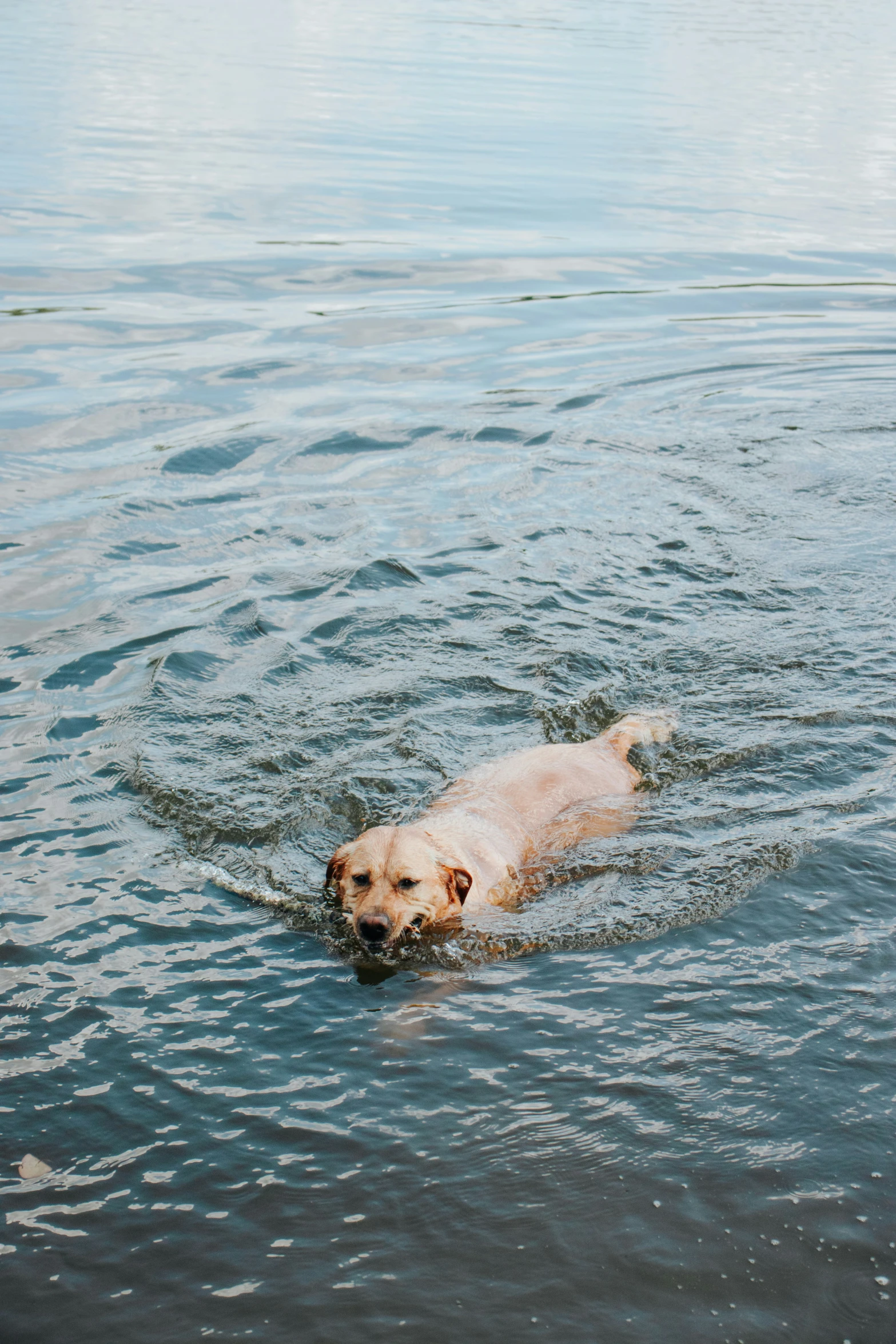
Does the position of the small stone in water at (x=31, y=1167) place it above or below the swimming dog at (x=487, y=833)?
below

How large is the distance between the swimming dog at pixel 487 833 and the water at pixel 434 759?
208mm

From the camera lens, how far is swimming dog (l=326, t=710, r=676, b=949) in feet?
18.7

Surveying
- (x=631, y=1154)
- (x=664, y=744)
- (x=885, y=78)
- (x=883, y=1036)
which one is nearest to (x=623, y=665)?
(x=664, y=744)

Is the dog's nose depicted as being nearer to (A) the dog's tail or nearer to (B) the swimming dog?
(B) the swimming dog

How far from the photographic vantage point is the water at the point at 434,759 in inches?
167

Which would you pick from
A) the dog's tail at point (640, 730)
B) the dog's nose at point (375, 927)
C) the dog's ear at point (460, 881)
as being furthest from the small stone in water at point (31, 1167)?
the dog's tail at point (640, 730)

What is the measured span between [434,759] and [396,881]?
1864 millimetres

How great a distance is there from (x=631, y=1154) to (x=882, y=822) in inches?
110

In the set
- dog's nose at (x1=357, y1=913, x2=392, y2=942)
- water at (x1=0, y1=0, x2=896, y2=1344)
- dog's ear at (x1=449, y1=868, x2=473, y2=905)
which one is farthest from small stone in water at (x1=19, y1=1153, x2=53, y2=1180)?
dog's ear at (x1=449, y1=868, x2=473, y2=905)

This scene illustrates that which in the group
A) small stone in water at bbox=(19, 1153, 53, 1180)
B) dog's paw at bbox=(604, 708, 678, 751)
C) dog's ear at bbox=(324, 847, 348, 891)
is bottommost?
small stone in water at bbox=(19, 1153, 53, 1180)

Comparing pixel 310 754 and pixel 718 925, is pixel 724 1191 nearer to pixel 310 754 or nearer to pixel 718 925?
pixel 718 925

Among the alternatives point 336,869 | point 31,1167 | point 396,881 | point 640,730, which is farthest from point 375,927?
point 640,730

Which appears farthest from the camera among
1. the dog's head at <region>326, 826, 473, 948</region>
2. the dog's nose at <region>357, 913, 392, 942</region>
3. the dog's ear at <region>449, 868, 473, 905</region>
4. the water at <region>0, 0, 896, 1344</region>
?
Result: the dog's ear at <region>449, 868, 473, 905</region>

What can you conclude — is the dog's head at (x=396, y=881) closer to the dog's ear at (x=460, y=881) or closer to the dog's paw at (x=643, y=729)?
the dog's ear at (x=460, y=881)
